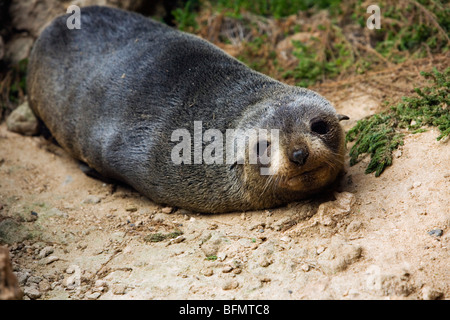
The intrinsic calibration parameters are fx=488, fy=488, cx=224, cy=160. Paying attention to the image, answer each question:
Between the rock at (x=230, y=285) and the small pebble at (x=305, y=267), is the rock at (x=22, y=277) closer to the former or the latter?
the rock at (x=230, y=285)

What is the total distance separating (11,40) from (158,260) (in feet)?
18.2

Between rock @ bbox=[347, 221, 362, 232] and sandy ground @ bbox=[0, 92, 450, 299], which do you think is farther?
rock @ bbox=[347, 221, 362, 232]

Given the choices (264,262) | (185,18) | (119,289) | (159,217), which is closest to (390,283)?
(264,262)

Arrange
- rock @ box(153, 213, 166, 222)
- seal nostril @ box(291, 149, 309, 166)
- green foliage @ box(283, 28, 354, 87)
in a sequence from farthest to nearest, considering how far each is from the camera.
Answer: green foliage @ box(283, 28, 354, 87) → rock @ box(153, 213, 166, 222) → seal nostril @ box(291, 149, 309, 166)

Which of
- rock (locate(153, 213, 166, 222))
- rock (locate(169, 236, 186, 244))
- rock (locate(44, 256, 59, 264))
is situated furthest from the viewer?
rock (locate(153, 213, 166, 222))

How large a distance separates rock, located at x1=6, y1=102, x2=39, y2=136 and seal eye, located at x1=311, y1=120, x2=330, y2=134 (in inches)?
181

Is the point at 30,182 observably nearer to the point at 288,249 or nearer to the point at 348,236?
the point at 288,249

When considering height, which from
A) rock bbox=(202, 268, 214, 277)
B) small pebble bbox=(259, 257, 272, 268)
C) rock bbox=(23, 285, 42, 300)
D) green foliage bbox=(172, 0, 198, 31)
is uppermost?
green foliage bbox=(172, 0, 198, 31)

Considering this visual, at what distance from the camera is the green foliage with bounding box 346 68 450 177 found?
4898 millimetres

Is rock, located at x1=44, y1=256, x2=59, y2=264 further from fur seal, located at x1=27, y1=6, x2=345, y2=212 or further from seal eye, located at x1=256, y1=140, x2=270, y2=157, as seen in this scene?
seal eye, located at x1=256, y1=140, x2=270, y2=157

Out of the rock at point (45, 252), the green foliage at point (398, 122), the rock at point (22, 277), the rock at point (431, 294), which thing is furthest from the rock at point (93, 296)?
the green foliage at point (398, 122)

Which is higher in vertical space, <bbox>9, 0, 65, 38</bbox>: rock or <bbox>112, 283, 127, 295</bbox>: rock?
<bbox>9, 0, 65, 38</bbox>: rock

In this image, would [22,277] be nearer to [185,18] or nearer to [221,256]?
[221,256]

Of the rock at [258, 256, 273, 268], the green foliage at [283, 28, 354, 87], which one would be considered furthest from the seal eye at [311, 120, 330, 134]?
the green foliage at [283, 28, 354, 87]
